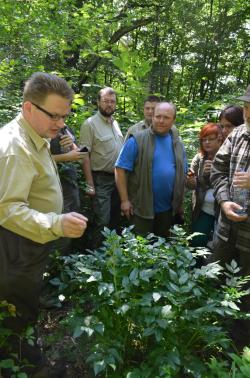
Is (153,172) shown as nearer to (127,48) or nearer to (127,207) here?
(127,207)

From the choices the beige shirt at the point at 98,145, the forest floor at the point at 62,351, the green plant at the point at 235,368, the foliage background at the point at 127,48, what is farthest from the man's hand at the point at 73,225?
the foliage background at the point at 127,48

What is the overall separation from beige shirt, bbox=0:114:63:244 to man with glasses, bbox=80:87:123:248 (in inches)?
86.5

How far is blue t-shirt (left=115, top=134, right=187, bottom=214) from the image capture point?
3924mm

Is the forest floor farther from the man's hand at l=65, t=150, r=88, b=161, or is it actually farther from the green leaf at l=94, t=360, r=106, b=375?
the man's hand at l=65, t=150, r=88, b=161

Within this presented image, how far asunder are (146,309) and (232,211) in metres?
1.34

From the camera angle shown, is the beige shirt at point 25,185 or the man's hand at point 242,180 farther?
the man's hand at point 242,180

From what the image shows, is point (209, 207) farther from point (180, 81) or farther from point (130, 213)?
point (180, 81)

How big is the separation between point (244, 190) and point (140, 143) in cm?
133

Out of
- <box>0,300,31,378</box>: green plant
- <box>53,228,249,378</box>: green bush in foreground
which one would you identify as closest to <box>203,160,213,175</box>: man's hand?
<box>53,228,249,378</box>: green bush in foreground

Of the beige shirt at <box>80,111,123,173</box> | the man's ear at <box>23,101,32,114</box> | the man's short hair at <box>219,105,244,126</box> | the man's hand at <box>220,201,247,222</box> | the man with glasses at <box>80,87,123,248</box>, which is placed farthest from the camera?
the beige shirt at <box>80,111,123,173</box>

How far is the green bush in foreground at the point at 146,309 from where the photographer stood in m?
2.00

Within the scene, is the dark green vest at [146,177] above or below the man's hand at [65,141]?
below

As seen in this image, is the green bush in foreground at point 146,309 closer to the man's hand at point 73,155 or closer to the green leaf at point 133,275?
the green leaf at point 133,275

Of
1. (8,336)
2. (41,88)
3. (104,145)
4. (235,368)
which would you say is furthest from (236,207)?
(104,145)
